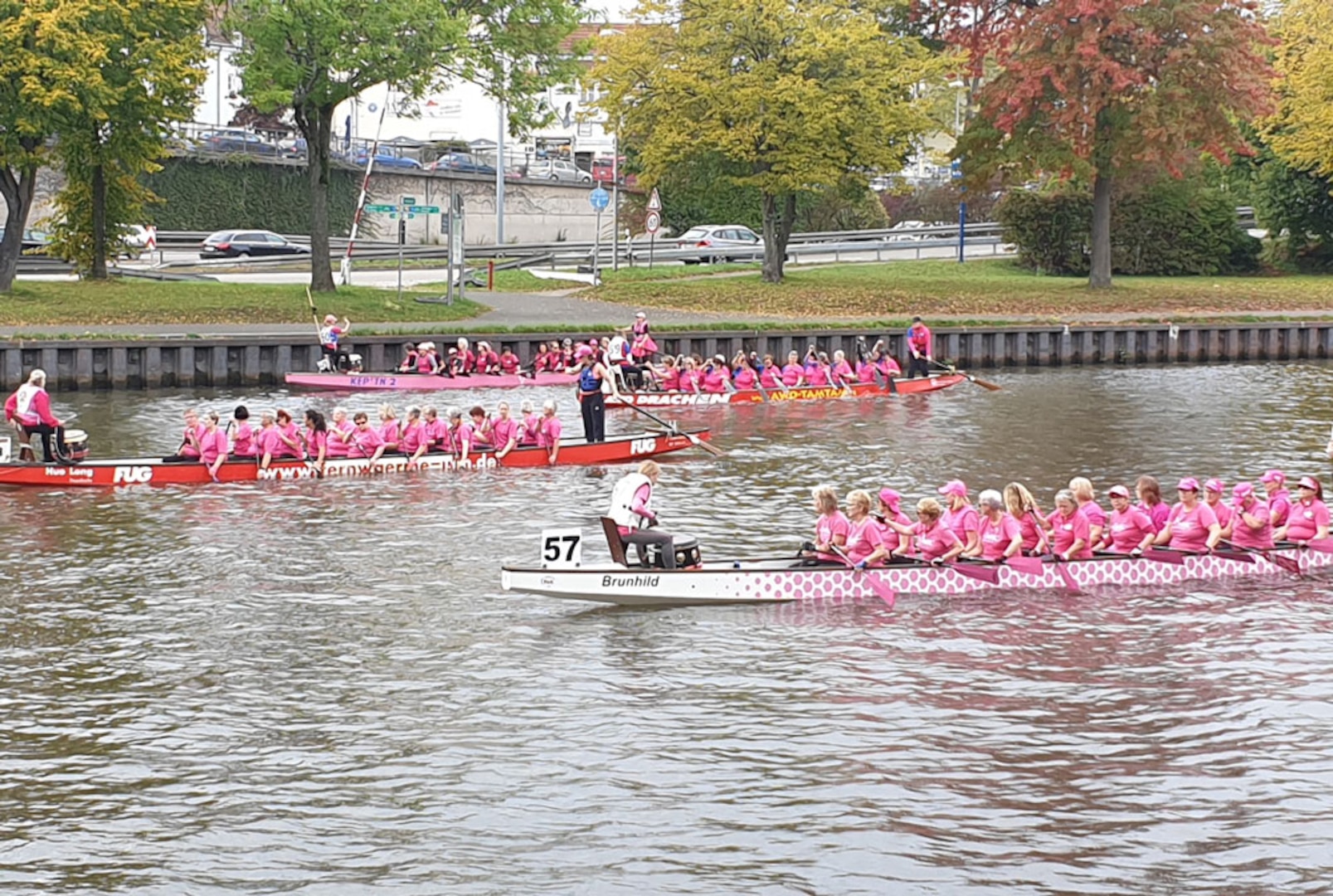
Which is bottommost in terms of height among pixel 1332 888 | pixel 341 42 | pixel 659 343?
pixel 1332 888

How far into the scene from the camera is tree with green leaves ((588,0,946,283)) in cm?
6238

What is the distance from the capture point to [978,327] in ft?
189

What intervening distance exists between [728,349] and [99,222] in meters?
23.1

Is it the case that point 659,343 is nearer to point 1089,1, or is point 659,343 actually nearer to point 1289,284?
point 1089,1

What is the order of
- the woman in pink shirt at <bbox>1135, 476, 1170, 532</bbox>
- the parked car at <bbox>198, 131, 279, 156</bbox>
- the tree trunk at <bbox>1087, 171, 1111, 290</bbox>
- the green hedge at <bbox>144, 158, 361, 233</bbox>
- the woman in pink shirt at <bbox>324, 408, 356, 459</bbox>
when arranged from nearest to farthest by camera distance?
the woman in pink shirt at <bbox>1135, 476, 1170, 532</bbox>
the woman in pink shirt at <bbox>324, 408, 356, 459</bbox>
the tree trunk at <bbox>1087, 171, 1111, 290</bbox>
the green hedge at <bbox>144, 158, 361, 233</bbox>
the parked car at <bbox>198, 131, 279, 156</bbox>

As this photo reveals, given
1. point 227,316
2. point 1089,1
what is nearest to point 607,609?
point 227,316

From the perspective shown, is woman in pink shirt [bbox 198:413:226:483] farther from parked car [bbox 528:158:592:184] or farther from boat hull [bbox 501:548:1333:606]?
parked car [bbox 528:158:592:184]

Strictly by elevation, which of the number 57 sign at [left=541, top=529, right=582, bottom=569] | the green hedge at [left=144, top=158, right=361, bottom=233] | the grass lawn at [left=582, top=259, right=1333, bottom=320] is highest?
the green hedge at [left=144, top=158, right=361, bottom=233]

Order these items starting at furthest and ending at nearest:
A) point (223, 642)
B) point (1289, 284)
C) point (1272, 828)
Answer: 1. point (1289, 284)
2. point (223, 642)
3. point (1272, 828)

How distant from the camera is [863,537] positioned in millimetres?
23656

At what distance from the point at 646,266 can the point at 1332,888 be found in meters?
63.9

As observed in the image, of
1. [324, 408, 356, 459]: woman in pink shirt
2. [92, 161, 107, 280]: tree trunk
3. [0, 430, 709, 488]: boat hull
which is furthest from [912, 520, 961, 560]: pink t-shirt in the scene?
[92, 161, 107, 280]: tree trunk

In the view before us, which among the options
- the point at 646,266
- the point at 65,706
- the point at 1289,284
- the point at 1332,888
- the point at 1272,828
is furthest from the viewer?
the point at 646,266

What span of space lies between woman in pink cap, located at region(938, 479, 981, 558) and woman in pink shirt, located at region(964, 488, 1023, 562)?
4 centimetres
